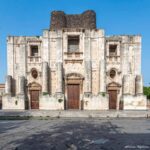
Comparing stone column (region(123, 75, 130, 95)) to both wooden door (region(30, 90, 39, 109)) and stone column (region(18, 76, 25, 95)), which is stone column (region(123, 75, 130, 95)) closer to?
wooden door (region(30, 90, 39, 109))

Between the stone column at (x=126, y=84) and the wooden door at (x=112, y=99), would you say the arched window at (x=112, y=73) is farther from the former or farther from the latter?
the wooden door at (x=112, y=99)

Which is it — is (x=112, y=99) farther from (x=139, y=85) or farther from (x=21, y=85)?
(x=21, y=85)

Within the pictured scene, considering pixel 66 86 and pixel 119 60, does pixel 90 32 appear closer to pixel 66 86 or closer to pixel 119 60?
pixel 119 60

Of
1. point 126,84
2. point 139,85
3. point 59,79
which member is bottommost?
point 139,85

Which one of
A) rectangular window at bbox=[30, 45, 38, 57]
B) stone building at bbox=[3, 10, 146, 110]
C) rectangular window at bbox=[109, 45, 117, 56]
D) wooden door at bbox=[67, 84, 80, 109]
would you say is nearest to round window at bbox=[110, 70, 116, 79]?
stone building at bbox=[3, 10, 146, 110]

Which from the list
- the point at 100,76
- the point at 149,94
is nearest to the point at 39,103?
the point at 100,76

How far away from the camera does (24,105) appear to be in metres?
20.8

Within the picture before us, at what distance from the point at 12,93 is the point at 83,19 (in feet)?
44.8

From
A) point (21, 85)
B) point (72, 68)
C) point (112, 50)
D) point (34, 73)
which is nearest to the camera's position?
point (21, 85)

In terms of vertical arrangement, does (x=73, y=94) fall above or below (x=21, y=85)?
below

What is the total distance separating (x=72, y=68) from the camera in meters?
21.5

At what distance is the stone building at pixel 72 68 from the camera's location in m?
20.9

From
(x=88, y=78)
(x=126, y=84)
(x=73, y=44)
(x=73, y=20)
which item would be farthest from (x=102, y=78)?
(x=73, y=20)

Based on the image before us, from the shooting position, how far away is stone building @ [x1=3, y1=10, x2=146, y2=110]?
821 inches
